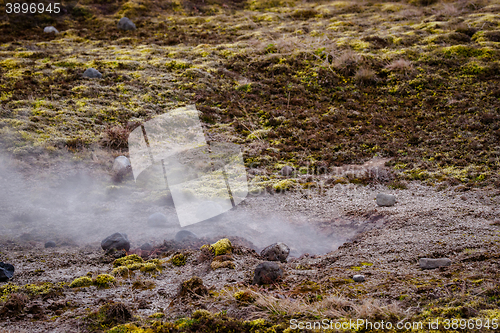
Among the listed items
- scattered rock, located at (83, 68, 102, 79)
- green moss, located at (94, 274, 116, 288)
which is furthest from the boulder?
scattered rock, located at (83, 68, 102, 79)

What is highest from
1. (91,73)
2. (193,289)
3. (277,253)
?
(91,73)

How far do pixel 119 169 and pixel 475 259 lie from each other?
387 inches

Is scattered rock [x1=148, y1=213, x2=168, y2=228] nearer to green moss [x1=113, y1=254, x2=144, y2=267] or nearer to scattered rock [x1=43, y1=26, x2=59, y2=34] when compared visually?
green moss [x1=113, y1=254, x2=144, y2=267]

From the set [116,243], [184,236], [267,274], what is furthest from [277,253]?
[116,243]

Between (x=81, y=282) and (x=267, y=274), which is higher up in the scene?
(x=267, y=274)

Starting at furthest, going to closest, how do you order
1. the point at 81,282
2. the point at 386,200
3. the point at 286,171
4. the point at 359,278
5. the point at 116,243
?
the point at 286,171 → the point at 386,200 → the point at 116,243 → the point at 81,282 → the point at 359,278

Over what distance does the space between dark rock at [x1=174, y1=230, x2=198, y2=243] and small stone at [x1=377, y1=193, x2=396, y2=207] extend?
4956 millimetres

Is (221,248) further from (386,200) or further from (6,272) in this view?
(386,200)

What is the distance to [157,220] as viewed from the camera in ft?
26.6

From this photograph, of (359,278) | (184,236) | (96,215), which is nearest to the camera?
(359,278)

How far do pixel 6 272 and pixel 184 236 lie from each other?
3.20 m

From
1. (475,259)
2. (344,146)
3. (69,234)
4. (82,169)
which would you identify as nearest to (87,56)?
(82,169)

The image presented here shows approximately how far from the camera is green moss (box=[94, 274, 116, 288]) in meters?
4.86

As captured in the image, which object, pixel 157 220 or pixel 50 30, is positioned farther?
pixel 50 30
